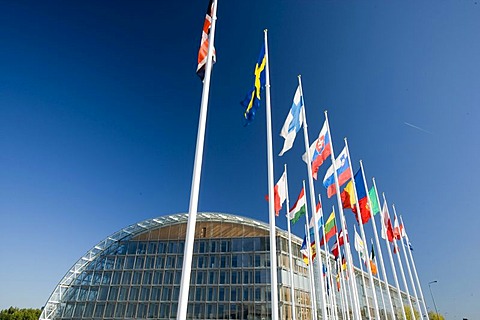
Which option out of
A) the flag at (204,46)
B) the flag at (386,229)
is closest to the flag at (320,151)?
the flag at (204,46)

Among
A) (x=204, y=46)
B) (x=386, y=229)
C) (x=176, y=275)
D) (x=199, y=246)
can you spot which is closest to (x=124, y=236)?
(x=176, y=275)

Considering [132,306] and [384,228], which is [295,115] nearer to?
[384,228]

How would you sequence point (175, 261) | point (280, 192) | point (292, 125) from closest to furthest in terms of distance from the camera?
point (292, 125)
point (280, 192)
point (175, 261)

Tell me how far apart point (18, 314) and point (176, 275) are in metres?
49.9

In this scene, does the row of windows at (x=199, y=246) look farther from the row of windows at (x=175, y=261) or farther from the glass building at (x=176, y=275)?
the row of windows at (x=175, y=261)

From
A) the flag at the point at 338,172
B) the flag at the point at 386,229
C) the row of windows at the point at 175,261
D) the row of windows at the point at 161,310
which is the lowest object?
the row of windows at the point at 161,310

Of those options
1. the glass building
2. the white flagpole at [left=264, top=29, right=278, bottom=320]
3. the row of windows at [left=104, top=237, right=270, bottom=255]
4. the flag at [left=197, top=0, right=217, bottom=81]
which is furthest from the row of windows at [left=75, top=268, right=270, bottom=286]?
the flag at [left=197, top=0, right=217, bottom=81]

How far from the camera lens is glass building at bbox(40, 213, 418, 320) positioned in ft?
124

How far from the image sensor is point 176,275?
40.8 meters

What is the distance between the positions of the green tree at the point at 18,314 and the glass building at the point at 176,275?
33.4 meters

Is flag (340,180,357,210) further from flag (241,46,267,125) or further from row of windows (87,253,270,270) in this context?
row of windows (87,253,270,270)

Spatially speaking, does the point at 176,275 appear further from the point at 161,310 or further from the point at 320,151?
the point at 320,151

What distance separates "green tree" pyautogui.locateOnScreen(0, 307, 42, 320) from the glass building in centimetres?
3343

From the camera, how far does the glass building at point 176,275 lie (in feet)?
124
